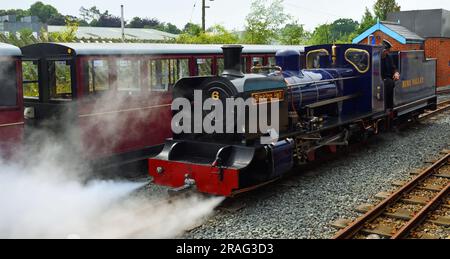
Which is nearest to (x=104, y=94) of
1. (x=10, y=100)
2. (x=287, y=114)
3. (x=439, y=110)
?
(x=10, y=100)

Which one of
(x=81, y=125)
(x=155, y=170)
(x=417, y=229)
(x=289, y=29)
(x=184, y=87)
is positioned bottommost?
(x=417, y=229)

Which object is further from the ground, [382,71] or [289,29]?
[289,29]

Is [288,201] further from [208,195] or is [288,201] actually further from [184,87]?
[184,87]

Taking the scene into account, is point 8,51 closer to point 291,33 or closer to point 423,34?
point 291,33

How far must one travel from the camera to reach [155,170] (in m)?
7.88

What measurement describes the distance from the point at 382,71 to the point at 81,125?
713 centimetres

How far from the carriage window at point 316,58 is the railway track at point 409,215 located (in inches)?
146

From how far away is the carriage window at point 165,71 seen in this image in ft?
33.4

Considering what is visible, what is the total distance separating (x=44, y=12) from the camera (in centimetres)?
8794

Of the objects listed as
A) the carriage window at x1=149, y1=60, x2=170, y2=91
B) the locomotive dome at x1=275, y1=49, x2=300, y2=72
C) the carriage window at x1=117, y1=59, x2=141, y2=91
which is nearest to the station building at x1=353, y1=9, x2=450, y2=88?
the locomotive dome at x1=275, y1=49, x2=300, y2=72

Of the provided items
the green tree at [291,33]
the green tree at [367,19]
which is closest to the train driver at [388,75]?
the green tree at [291,33]

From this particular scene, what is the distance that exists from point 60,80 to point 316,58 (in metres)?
5.64

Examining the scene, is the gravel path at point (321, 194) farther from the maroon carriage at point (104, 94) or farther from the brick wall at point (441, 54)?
the brick wall at point (441, 54)
